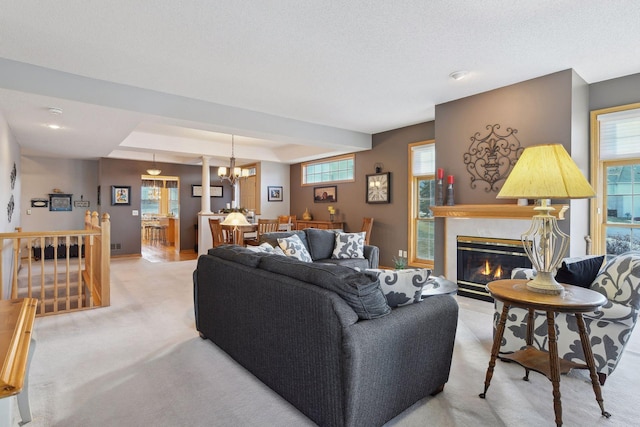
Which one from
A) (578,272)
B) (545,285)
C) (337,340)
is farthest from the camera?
(578,272)

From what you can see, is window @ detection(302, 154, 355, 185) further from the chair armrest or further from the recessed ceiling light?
the chair armrest

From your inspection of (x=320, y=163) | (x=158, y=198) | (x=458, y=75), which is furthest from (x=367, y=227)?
(x=158, y=198)

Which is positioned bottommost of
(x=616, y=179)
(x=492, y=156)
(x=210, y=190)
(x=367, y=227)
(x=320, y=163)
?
(x=367, y=227)

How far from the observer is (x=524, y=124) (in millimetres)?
3836

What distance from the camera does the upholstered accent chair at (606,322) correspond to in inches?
88.3

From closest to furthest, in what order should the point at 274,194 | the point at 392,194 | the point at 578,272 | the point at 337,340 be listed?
the point at 337,340
the point at 578,272
the point at 392,194
the point at 274,194

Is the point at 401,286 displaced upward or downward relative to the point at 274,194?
downward

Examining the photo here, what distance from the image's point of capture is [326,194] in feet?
25.5

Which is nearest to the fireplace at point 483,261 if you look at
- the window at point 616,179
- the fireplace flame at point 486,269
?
the fireplace flame at point 486,269

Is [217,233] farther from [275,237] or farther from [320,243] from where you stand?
[320,243]

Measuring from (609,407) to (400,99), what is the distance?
11.9 ft

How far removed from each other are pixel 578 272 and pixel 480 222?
1.88 metres

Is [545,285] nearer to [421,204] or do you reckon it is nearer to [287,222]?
[421,204]

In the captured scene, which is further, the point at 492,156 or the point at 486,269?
the point at 486,269
